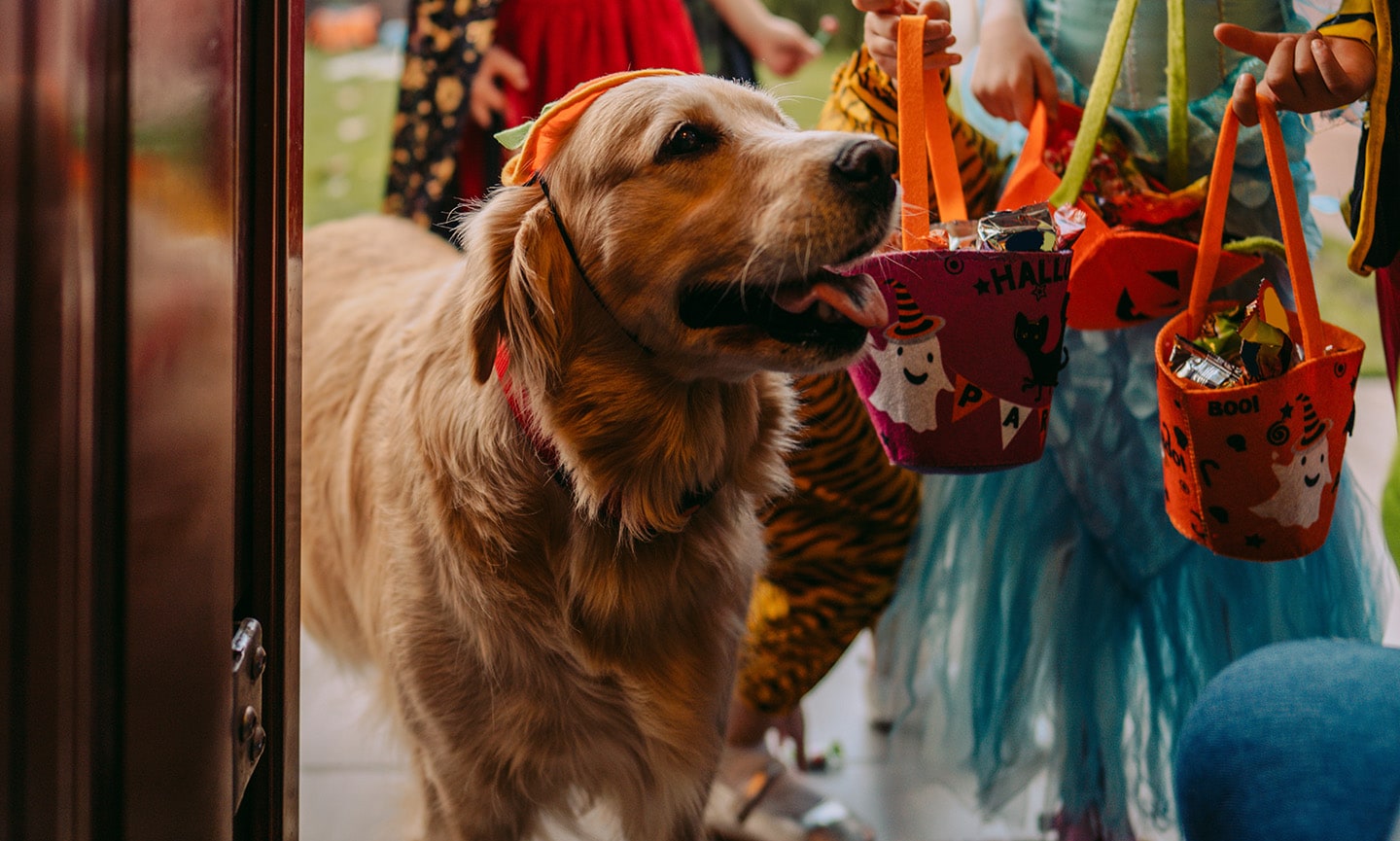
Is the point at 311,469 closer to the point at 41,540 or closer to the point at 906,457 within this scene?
the point at 906,457

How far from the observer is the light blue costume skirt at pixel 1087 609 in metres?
1.38

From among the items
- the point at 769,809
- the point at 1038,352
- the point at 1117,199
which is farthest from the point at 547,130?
the point at 769,809

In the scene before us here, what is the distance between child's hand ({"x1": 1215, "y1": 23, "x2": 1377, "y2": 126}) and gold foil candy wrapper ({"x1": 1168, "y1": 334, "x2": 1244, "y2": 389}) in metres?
0.24

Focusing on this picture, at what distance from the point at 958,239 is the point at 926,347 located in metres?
0.13

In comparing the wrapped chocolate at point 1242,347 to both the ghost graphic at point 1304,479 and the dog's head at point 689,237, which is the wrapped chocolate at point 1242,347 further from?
the dog's head at point 689,237

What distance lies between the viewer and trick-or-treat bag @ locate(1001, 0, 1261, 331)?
1.10 meters

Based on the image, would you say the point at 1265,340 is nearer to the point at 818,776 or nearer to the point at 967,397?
the point at 967,397

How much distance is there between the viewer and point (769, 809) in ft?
5.76

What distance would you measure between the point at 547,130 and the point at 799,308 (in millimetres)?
321

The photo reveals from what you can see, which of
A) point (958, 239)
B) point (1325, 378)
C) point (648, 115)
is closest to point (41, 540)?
point (648, 115)

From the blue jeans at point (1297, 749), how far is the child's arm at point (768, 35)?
1.38m

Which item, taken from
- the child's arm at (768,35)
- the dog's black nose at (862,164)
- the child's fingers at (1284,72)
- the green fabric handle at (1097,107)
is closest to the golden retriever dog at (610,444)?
the dog's black nose at (862,164)

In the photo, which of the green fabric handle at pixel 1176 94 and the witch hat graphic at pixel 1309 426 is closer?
the witch hat graphic at pixel 1309 426

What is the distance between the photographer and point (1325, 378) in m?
0.95
